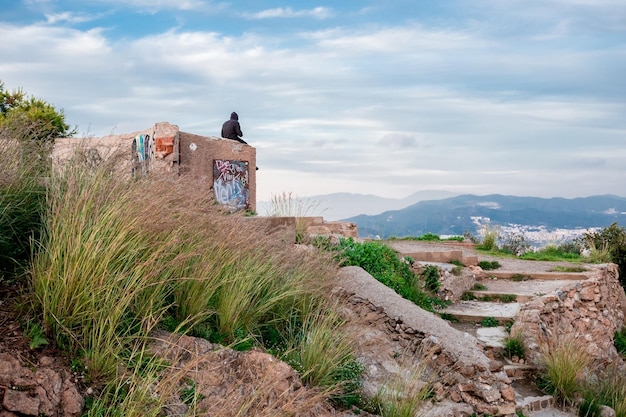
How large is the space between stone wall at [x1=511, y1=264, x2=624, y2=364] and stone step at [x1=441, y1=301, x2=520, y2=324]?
0.96 ft

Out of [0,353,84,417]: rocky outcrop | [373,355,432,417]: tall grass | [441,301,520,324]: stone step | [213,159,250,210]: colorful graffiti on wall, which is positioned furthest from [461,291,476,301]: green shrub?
[0,353,84,417]: rocky outcrop

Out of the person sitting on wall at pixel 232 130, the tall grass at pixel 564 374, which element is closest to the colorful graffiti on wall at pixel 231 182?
the person sitting on wall at pixel 232 130

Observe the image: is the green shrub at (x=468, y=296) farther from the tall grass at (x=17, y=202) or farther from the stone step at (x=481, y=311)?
the tall grass at (x=17, y=202)

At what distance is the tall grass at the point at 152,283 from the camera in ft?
12.2

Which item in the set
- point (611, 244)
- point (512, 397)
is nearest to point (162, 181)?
point (512, 397)

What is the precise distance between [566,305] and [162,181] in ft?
25.4

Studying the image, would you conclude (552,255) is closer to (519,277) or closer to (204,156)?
(519,277)

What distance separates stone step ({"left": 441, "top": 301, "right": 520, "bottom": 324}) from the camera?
945 cm

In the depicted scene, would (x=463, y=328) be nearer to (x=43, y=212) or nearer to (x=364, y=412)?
(x=364, y=412)

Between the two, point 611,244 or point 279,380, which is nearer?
point 279,380

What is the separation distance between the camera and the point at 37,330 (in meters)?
3.68

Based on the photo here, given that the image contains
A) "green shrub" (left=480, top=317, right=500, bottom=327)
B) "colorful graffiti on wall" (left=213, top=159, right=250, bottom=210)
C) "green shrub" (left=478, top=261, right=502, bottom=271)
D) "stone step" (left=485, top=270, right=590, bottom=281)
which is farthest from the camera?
"colorful graffiti on wall" (left=213, top=159, right=250, bottom=210)

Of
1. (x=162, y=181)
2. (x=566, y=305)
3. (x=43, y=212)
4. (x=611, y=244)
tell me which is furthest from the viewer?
(x=611, y=244)

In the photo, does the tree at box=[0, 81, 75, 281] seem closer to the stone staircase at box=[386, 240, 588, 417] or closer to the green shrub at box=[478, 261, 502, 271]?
the stone staircase at box=[386, 240, 588, 417]
